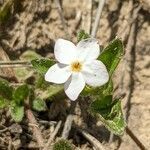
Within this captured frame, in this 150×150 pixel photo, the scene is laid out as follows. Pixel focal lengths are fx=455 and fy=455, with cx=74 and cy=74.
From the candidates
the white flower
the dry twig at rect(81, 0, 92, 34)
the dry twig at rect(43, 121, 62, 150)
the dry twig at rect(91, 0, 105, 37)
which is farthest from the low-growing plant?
the dry twig at rect(81, 0, 92, 34)

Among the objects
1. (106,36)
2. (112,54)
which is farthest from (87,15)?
(112,54)

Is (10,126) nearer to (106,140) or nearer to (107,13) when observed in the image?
(106,140)

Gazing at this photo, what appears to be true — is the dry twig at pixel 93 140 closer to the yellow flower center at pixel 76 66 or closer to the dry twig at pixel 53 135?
the dry twig at pixel 53 135

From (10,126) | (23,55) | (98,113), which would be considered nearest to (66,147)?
(98,113)

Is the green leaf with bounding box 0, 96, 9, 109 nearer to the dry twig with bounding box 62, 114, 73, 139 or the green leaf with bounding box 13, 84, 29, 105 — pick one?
the green leaf with bounding box 13, 84, 29, 105

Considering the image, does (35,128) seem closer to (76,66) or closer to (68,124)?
(68,124)

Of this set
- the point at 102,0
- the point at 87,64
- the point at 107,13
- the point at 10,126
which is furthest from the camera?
the point at 107,13

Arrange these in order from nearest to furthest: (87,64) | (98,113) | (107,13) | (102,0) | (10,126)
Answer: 1. (87,64)
2. (98,113)
3. (10,126)
4. (102,0)
5. (107,13)
